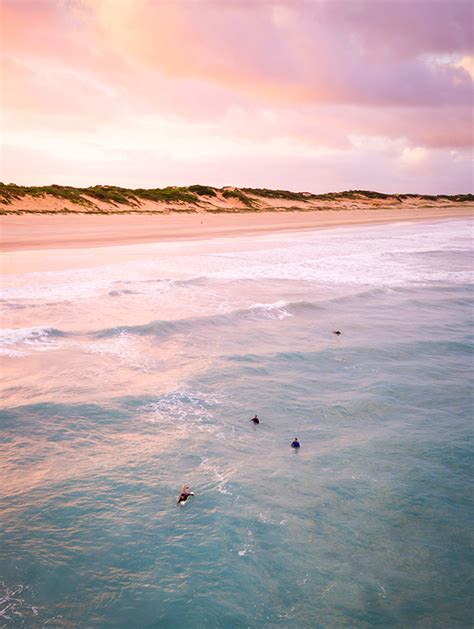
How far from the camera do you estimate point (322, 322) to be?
36.0ft

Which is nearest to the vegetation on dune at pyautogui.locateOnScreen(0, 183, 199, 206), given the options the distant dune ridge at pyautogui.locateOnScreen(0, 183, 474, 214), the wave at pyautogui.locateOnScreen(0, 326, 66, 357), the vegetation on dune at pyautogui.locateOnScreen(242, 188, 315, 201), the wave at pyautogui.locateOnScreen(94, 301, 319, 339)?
the distant dune ridge at pyautogui.locateOnScreen(0, 183, 474, 214)

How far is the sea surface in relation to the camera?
360 cm

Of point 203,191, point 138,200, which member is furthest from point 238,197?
point 138,200

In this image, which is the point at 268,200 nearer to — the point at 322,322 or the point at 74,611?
the point at 322,322

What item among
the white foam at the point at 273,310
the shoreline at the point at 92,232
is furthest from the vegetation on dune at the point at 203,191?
the white foam at the point at 273,310

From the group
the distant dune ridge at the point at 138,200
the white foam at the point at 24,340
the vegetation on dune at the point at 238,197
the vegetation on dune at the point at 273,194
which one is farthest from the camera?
the vegetation on dune at the point at 273,194

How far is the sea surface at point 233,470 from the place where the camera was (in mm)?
3600

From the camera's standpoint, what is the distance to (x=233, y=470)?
5.07m

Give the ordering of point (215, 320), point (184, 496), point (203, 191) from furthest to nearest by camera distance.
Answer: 1. point (203, 191)
2. point (215, 320)
3. point (184, 496)

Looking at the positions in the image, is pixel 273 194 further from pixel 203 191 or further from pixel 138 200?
pixel 138 200

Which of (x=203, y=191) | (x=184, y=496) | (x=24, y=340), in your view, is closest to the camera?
(x=184, y=496)

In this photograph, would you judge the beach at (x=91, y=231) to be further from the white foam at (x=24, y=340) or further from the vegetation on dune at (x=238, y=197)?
the vegetation on dune at (x=238, y=197)

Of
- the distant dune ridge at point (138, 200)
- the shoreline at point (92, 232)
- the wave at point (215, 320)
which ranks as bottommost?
the wave at point (215, 320)

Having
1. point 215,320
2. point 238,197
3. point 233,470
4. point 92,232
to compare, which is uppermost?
point 238,197
